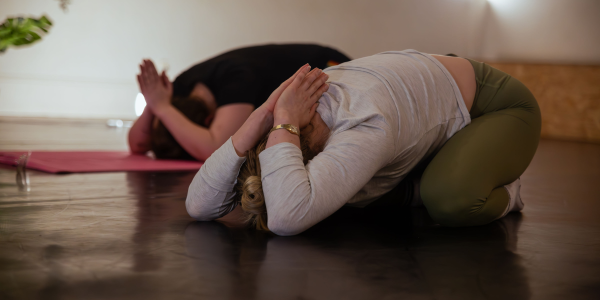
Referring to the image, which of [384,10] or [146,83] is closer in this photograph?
[146,83]

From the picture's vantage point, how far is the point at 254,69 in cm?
241

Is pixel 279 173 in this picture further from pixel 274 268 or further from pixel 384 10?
pixel 384 10

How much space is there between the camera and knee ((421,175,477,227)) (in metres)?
1.24

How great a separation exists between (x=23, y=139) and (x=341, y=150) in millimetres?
2812

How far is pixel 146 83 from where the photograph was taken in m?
2.45

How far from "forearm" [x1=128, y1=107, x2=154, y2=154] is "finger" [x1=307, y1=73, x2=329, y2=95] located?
5.28 ft

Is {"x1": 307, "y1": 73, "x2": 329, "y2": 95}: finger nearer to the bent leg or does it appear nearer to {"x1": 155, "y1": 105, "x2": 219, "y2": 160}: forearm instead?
the bent leg

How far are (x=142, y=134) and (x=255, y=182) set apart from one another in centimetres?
173

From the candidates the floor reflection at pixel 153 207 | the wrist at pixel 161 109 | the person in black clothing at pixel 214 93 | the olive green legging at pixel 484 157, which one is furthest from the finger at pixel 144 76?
the olive green legging at pixel 484 157

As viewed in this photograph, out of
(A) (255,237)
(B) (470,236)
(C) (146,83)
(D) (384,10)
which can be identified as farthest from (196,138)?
(D) (384,10)

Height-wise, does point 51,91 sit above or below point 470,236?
below

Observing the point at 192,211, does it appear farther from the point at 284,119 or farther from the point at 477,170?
the point at 477,170

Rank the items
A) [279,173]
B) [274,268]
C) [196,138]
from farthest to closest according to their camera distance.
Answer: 1. [196,138]
2. [279,173]
3. [274,268]

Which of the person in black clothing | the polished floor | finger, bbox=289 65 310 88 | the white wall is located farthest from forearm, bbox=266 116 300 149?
the white wall
